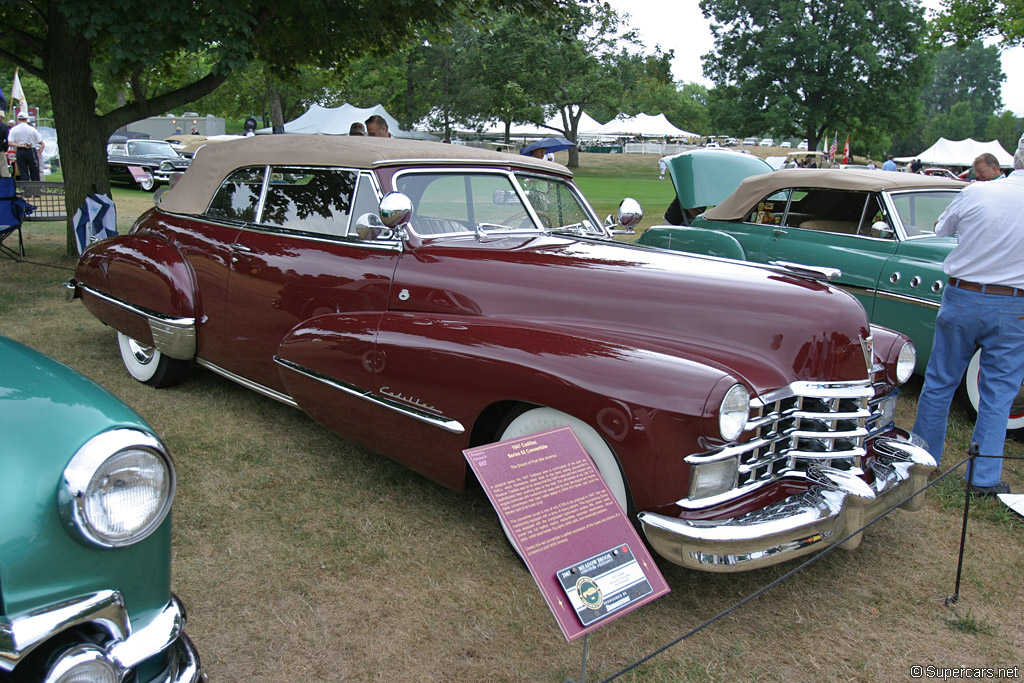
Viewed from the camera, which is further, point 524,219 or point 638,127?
point 638,127

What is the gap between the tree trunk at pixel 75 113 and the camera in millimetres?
8414

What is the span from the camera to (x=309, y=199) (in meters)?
4.09

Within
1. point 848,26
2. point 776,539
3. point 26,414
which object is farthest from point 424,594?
point 848,26

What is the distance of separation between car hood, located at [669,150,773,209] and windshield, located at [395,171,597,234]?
3793 millimetres

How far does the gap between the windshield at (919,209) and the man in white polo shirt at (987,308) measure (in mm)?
1916

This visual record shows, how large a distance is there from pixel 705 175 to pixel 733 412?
5742mm

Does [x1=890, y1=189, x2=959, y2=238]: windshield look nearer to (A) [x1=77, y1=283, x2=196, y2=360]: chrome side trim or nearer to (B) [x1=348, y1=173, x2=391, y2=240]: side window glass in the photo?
(B) [x1=348, y1=173, x2=391, y2=240]: side window glass

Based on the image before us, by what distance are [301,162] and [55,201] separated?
6969 mm

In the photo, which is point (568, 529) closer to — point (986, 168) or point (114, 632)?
point (114, 632)

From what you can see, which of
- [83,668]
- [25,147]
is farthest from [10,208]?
[83,668]

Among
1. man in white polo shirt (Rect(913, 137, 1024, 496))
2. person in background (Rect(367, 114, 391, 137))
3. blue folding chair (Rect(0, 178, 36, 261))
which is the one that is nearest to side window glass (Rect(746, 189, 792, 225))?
man in white polo shirt (Rect(913, 137, 1024, 496))

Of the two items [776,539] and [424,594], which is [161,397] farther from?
[776,539]

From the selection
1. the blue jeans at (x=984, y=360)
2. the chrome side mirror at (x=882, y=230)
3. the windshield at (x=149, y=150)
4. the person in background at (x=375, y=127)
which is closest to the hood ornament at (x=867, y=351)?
the blue jeans at (x=984, y=360)

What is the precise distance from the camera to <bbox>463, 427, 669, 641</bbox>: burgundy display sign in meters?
2.12
